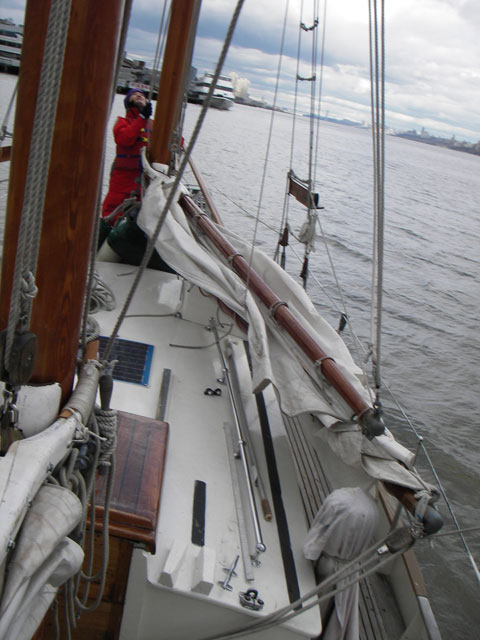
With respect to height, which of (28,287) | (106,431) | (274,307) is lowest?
(106,431)

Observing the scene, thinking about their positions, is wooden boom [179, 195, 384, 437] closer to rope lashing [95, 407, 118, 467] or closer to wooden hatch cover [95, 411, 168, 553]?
wooden hatch cover [95, 411, 168, 553]

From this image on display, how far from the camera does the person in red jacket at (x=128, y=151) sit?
17.3 feet

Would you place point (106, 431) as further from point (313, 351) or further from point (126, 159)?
point (126, 159)

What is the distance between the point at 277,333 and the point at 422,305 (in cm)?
913

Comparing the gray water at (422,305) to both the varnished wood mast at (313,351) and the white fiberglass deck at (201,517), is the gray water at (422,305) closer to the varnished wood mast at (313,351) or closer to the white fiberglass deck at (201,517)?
the varnished wood mast at (313,351)

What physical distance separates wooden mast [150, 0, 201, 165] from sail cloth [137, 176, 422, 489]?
0.73 meters

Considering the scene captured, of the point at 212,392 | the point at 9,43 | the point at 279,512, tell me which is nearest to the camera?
the point at 279,512

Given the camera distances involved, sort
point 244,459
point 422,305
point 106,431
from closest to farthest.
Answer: point 106,431
point 244,459
point 422,305

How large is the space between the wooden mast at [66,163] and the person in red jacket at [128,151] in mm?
3789

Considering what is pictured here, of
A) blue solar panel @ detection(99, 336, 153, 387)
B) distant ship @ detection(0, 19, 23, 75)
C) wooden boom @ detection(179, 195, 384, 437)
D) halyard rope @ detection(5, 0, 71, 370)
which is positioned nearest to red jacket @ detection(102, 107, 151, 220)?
wooden boom @ detection(179, 195, 384, 437)

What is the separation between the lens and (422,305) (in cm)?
1157

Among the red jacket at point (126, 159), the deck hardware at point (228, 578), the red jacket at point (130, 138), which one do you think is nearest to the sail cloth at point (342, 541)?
the deck hardware at point (228, 578)

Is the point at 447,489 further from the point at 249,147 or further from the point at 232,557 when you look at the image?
the point at 249,147

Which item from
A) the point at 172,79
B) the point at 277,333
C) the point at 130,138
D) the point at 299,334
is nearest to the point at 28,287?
the point at 299,334
